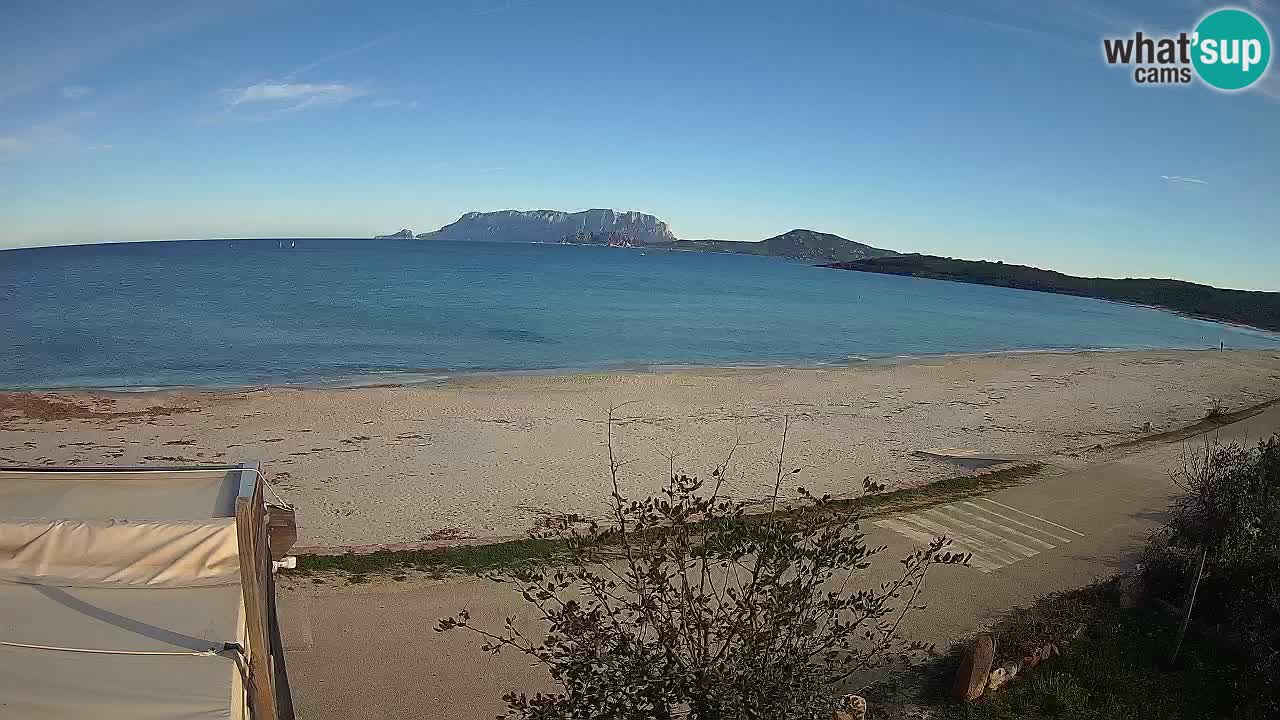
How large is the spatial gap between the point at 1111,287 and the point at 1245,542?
372ft

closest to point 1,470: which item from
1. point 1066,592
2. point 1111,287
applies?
point 1066,592

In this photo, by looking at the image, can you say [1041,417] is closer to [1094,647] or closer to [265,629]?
[1094,647]

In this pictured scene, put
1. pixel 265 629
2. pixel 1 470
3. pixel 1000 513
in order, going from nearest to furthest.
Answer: pixel 265 629 → pixel 1 470 → pixel 1000 513

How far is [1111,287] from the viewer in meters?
107

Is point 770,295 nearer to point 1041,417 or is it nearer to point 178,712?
point 1041,417

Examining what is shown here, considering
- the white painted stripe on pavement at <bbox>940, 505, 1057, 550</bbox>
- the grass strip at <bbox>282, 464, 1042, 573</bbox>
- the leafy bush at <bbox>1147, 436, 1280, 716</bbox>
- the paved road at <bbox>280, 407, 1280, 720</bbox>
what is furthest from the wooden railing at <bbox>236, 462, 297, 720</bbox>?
the white painted stripe on pavement at <bbox>940, 505, 1057, 550</bbox>

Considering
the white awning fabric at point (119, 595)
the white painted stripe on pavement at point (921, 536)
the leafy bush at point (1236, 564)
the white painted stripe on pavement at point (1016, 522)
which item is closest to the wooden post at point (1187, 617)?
the leafy bush at point (1236, 564)

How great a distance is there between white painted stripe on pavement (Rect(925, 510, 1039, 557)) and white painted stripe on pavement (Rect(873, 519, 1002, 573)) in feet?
1.29

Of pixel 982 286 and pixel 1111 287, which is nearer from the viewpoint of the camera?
pixel 1111 287

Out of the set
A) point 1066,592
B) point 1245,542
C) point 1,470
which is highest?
point 1,470

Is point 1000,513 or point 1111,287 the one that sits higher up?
point 1111,287

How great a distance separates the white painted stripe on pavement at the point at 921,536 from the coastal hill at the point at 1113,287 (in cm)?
6735

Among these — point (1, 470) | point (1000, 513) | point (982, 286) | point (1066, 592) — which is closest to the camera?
point (1, 470)

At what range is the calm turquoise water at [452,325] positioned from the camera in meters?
29.5
